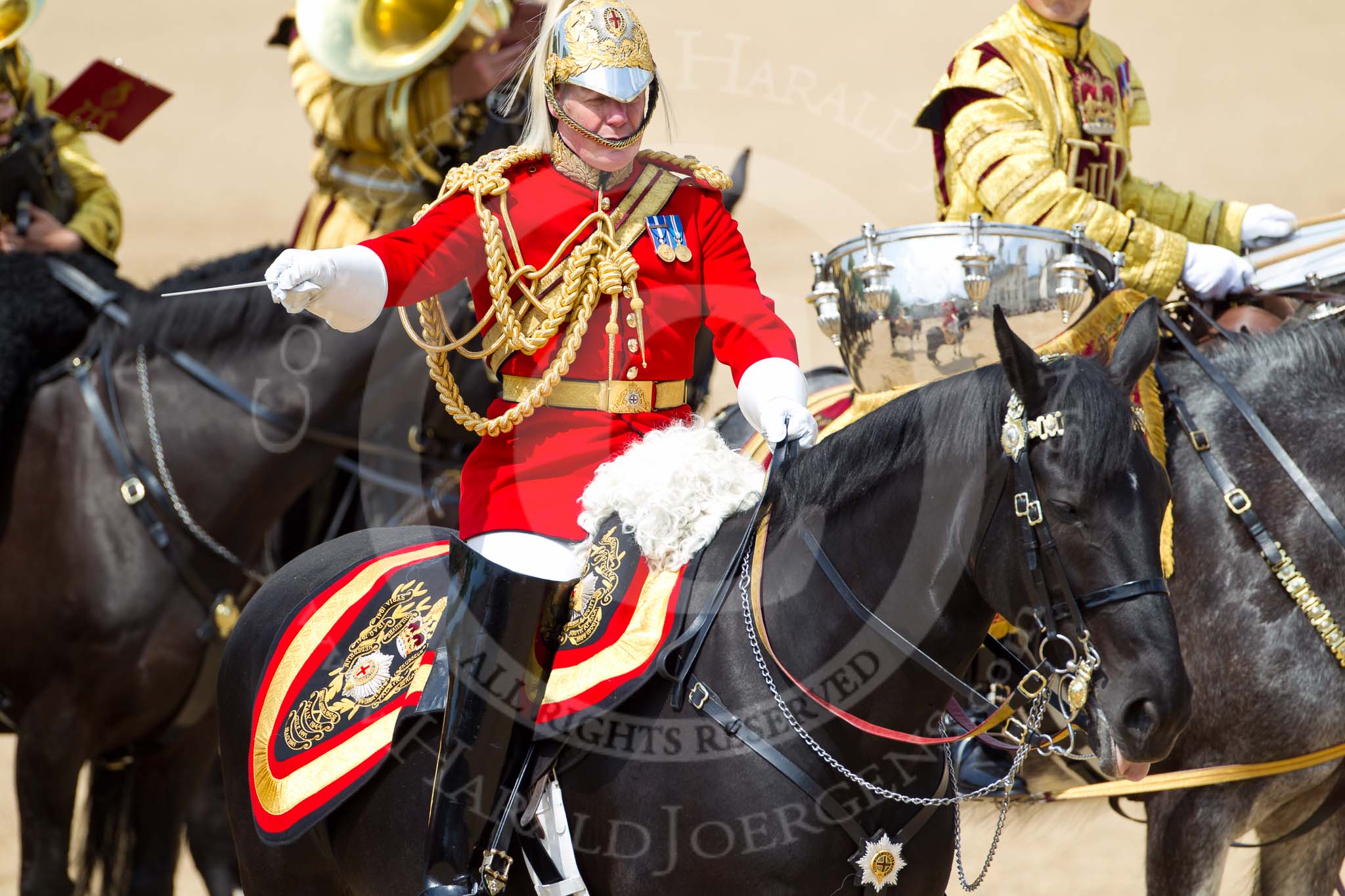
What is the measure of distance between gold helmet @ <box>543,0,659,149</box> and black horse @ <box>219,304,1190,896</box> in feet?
2.28

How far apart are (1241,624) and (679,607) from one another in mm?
1626

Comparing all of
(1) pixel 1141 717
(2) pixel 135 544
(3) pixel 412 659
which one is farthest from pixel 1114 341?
(2) pixel 135 544

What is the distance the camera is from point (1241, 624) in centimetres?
353

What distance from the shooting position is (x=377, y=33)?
17.6 feet

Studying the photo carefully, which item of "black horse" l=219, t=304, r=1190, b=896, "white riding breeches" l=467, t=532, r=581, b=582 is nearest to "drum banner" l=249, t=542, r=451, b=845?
"black horse" l=219, t=304, r=1190, b=896

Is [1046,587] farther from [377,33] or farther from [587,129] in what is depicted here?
[377,33]

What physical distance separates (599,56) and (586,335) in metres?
0.48

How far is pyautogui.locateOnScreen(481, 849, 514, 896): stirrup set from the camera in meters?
2.60

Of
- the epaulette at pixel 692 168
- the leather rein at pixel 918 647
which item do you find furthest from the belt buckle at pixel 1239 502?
the epaulette at pixel 692 168

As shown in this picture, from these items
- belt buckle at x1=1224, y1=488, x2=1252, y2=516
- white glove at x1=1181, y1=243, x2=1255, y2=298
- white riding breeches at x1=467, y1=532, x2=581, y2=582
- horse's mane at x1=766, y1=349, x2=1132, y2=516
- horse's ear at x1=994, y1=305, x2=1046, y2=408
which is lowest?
white riding breeches at x1=467, y1=532, x2=581, y2=582

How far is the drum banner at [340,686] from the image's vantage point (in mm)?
2838

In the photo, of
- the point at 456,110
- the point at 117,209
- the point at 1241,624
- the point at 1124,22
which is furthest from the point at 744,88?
the point at 1241,624

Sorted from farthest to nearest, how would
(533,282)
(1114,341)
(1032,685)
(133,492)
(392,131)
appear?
(392,131) → (133,492) → (1114,341) → (533,282) → (1032,685)

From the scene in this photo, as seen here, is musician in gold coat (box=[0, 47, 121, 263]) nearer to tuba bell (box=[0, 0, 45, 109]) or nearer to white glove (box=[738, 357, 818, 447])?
tuba bell (box=[0, 0, 45, 109])
